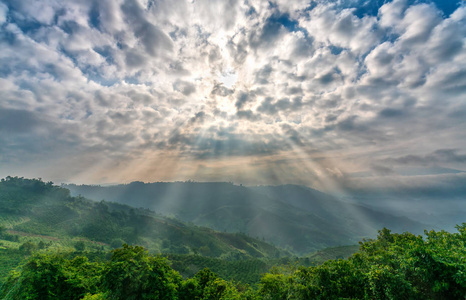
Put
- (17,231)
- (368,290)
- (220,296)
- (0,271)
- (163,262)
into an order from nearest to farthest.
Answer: (368,290) < (220,296) < (163,262) < (0,271) < (17,231)

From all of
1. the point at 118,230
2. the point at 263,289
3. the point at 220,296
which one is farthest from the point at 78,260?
the point at 118,230

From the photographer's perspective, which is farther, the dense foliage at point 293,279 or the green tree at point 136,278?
the green tree at point 136,278

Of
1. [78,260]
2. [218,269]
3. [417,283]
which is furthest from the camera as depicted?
[218,269]

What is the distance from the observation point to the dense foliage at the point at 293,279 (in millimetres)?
20094

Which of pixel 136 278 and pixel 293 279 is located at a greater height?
pixel 136 278

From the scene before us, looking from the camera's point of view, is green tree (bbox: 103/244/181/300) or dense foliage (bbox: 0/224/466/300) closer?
dense foliage (bbox: 0/224/466/300)

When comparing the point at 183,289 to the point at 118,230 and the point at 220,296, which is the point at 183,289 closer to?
the point at 220,296

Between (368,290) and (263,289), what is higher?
(368,290)

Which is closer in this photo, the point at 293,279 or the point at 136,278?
the point at 136,278

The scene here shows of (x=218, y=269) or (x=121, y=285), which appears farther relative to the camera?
(x=218, y=269)

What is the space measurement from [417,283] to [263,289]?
17.9 meters

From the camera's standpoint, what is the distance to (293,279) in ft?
87.9

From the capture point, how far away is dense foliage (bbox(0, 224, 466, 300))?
2009 cm

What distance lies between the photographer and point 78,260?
3578 centimetres
